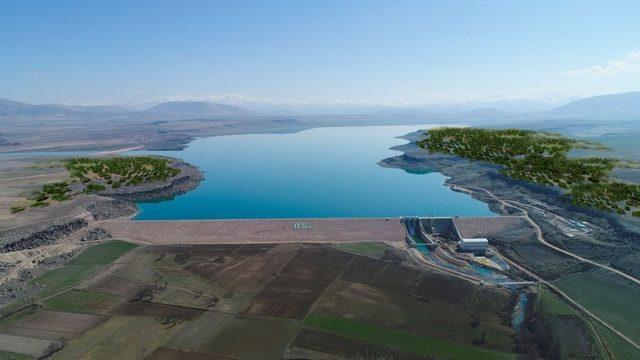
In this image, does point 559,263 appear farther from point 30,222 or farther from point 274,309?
point 30,222

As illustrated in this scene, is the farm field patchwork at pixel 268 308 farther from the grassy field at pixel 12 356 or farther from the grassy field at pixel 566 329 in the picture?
the grassy field at pixel 566 329

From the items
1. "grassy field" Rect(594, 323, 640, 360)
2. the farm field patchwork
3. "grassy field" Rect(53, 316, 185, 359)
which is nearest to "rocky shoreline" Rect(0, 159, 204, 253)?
the farm field patchwork

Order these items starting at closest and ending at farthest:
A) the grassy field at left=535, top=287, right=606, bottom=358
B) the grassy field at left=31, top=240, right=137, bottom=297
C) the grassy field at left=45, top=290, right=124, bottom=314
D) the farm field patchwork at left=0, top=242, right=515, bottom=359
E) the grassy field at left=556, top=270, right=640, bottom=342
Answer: the grassy field at left=535, top=287, right=606, bottom=358
the farm field patchwork at left=0, top=242, right=515, bottom=359
the grassy field at left=556, top=270, right=640, bottom=342
the grassy field at left=45, top=290, right=124, bottom=314
the grassy field at left=31, top=240, right=137, bottom=297

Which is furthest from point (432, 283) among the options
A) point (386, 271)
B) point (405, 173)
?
point (405, 173)

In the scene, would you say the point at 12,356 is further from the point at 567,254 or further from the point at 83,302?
the point at 567,254

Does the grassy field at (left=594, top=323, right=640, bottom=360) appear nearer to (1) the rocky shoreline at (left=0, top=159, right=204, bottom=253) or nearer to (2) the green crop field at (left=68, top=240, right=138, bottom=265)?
(2) the green crop field at (left=68, top=240, right=138, bottom=265)

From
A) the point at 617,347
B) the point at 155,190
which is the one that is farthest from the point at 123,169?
the point at 617,347

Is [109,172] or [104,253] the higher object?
[109,172]
